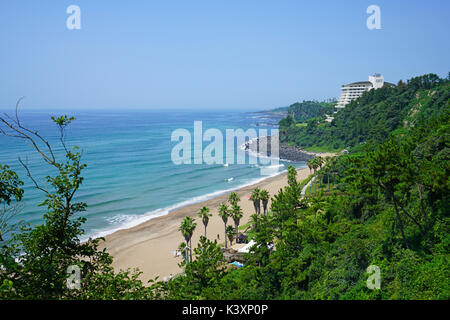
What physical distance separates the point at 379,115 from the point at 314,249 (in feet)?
250

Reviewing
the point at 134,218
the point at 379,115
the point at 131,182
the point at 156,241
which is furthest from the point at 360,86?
A: the point at 156,241

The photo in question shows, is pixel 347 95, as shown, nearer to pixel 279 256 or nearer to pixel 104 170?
pixel 104 170

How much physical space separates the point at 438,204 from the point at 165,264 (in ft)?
89.5

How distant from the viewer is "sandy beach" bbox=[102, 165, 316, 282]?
33.8m

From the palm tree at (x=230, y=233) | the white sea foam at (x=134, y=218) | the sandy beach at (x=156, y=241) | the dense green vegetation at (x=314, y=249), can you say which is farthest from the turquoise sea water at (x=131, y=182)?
the dense green vegetation at (x=314, y=249)

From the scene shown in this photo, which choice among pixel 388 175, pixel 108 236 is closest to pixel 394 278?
pixel 388 175

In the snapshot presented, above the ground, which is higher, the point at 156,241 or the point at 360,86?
the point at 360,86

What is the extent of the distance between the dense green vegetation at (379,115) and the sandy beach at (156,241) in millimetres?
45240

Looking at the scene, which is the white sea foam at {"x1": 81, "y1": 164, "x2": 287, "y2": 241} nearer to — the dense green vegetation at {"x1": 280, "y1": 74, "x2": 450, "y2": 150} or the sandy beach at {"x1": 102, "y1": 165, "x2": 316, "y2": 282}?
the sandy beach at {"x1": 102, "y1": 165, "x2": 316, "y2": 282}

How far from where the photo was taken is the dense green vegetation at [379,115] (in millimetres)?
70681

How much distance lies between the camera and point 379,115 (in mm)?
86250

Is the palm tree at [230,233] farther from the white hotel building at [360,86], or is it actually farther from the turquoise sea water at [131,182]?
the white hotel building at [360,86]

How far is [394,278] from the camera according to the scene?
1567 centimetres

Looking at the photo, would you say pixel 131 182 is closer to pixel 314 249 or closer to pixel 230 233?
pixel 230 233
